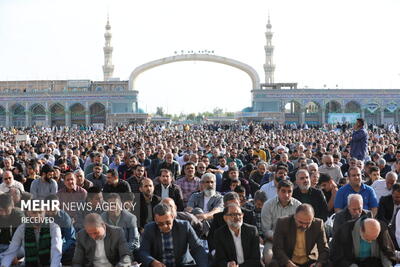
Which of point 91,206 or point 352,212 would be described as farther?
point 91,206

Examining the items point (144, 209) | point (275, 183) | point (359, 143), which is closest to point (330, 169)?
point (275, 183)

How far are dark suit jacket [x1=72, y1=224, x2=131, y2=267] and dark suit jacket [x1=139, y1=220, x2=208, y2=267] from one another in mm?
192

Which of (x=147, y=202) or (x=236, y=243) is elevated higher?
(x=147, y=202)

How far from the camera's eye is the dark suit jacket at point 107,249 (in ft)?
17.2

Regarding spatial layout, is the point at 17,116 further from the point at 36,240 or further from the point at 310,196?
the point at 36,240

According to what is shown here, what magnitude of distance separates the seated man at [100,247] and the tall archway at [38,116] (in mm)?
54281

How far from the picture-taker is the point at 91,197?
22.9 ft

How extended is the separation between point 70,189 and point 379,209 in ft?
14.0

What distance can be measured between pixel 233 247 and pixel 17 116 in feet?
186

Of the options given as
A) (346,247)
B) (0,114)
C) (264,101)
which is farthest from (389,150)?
(0,114)

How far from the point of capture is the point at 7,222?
6031 millimetres

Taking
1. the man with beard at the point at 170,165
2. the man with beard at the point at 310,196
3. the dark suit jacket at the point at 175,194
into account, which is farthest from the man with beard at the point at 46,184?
the man with beard at the point at 310,196

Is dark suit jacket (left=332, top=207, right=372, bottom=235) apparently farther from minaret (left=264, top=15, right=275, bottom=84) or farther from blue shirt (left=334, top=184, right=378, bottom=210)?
minaret (left=264, top=15, right=275, bottom=84)

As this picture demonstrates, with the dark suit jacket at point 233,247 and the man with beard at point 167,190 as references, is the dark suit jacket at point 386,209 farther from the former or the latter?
the man with beard at point 167,190
